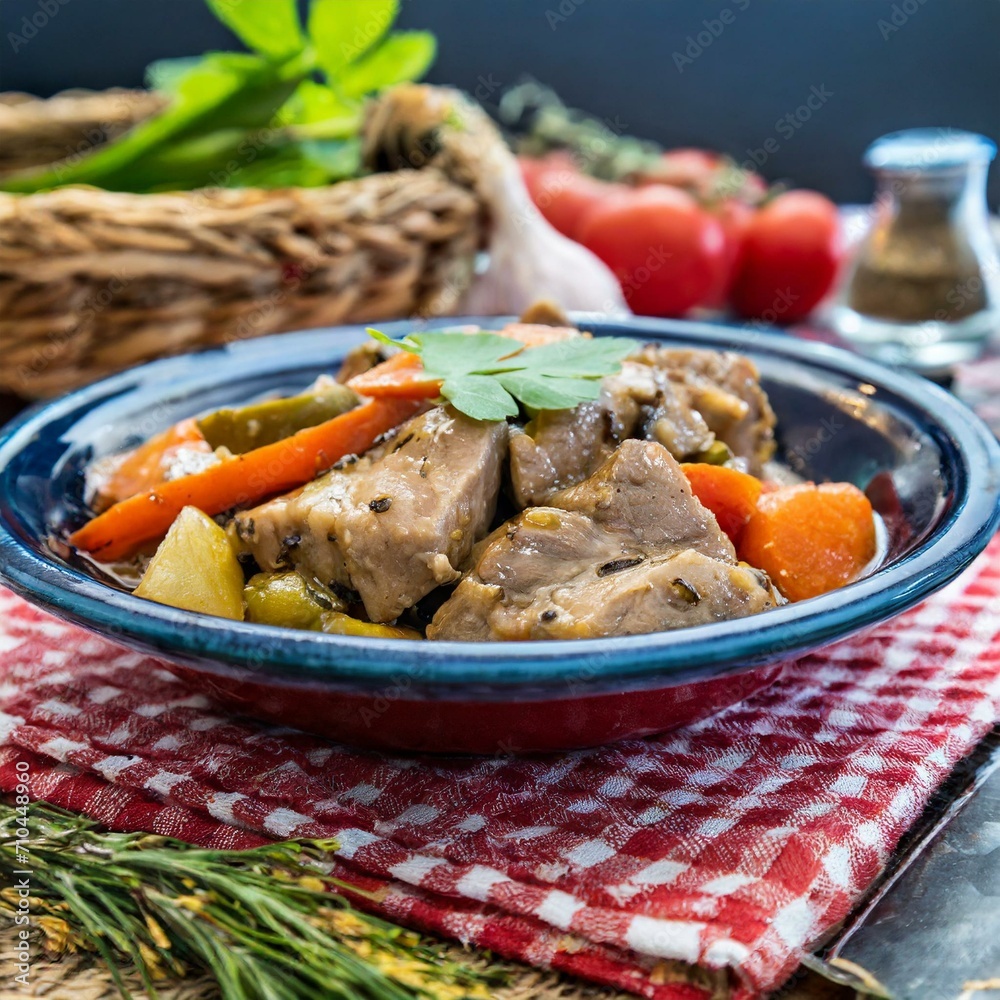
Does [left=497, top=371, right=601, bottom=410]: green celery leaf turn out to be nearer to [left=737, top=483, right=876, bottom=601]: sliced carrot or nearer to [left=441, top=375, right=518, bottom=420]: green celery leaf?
[left=441, top=375, right=518, bottom=420]: green celery leaf

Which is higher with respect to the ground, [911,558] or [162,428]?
[911,558]

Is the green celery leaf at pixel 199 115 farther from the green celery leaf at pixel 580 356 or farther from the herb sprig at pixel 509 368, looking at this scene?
the green celery leaf at pixel 580 356

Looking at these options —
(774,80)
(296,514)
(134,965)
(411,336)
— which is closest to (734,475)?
(411,336)

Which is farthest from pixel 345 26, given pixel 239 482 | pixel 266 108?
pixel 239 482

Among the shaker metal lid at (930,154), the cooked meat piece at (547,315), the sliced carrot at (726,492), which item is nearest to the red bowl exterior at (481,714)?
the sliced carrot at (726,492)

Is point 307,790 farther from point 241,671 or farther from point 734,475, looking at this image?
point 734,475
